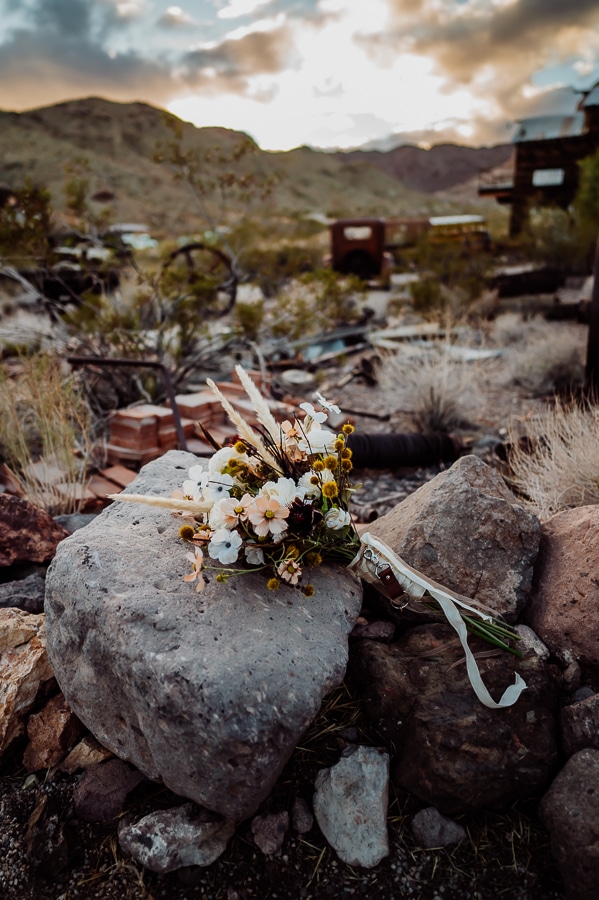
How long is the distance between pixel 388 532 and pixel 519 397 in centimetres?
401

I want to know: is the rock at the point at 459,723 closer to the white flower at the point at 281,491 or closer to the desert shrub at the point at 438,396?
the white flower at the point at 281,491

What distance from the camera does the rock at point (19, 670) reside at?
2281 millimetres

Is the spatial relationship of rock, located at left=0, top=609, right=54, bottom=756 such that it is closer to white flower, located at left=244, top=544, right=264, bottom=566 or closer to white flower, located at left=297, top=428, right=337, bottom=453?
white flower, located at left=244, top=544, right=264, bottom=566

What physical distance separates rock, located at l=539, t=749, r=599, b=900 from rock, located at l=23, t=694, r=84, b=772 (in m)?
1.65

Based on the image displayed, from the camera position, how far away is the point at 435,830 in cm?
194

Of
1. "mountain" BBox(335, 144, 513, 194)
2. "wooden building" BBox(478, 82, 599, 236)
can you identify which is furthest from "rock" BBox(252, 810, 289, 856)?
"mountain" BBox(335, 144, 513, 194)

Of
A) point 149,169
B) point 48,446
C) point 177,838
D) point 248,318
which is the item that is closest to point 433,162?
point 149,169

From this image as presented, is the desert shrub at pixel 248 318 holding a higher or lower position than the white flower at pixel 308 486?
lower

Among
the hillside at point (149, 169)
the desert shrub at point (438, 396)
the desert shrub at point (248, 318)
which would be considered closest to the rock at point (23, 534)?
the desert shrub at point (438, 396)

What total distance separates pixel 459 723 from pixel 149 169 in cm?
5825

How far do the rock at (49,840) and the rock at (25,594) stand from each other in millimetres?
898

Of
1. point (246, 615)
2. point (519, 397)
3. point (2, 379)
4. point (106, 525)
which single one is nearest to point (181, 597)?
point (246, 615)

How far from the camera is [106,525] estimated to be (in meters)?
2.51

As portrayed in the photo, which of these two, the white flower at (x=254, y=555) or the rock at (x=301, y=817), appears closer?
the rock at (x=301, y=817)
